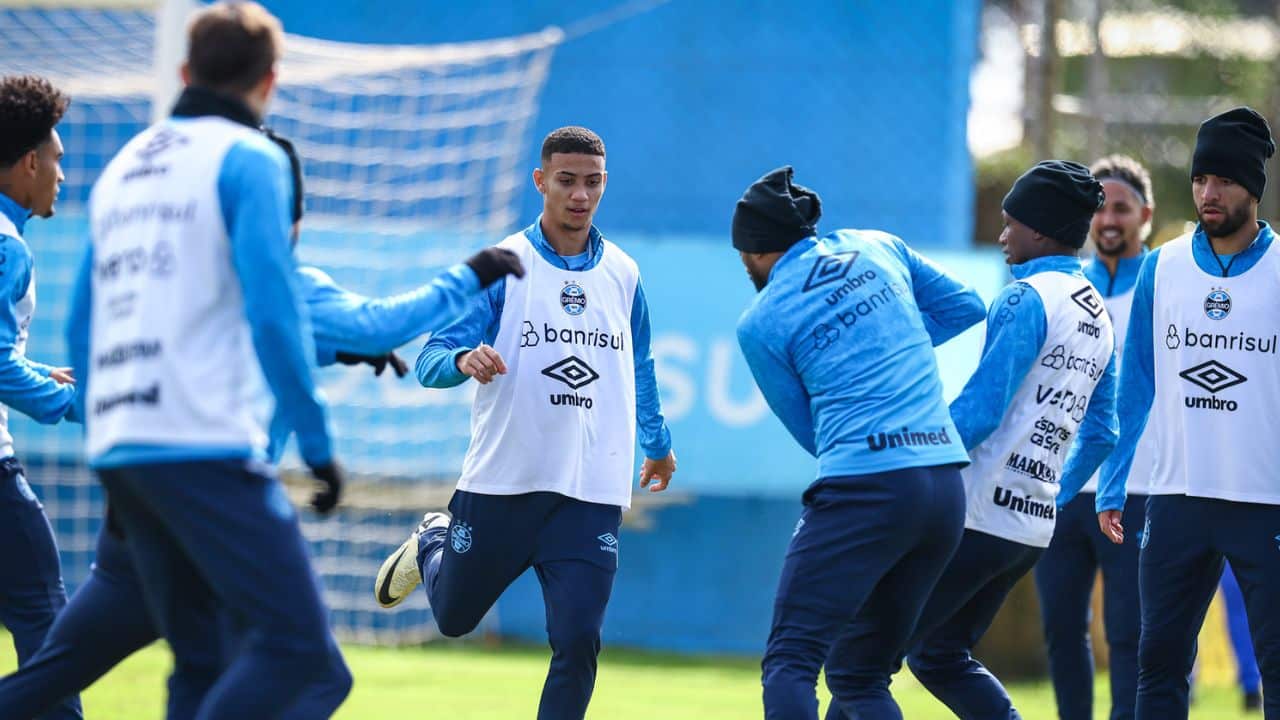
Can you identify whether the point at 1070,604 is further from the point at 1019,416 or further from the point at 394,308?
the point at 394,308

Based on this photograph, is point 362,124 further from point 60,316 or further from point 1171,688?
point 1171,688

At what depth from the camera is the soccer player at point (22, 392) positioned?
5441 millimetres

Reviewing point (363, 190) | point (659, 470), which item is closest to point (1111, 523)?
point (659, 470)

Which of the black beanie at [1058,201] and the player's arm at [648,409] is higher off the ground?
the black beanie at [1058,201]

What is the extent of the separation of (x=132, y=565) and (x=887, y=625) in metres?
2.42

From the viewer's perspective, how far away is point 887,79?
14070mm

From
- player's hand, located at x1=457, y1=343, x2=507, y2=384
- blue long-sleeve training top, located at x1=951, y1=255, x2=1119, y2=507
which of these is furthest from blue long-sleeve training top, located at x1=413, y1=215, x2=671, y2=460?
blue long-sleeve training top, located at x1=951, y1=255, x2=1119, y2=507

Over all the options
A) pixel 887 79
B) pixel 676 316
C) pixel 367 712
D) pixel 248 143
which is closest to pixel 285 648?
pixel 248 143

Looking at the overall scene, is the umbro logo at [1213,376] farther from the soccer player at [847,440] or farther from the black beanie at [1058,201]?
the soccer player at [847,440]

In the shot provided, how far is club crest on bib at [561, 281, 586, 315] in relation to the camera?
6.11m

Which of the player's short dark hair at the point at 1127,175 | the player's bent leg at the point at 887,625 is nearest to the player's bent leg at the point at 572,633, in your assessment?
the player's bent leg at the point at 887,625

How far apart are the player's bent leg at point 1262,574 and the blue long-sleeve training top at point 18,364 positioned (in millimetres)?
3986

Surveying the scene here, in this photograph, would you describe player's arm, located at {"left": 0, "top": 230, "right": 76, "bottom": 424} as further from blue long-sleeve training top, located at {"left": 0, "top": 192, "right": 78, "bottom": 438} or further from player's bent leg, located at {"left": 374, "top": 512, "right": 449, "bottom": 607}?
player's bent leg, located at {"left": 374, "top": 512, "right": 449, "bottom": 607}

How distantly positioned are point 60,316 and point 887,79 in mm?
7045
